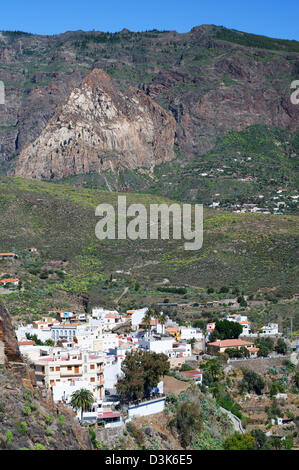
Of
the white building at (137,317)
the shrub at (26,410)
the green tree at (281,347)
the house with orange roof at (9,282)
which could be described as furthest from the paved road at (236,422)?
the house with orange roof at (9,282)

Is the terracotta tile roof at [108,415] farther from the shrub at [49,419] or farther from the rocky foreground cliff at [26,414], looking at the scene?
the shrub at [49,419]

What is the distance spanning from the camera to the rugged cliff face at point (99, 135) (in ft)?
597

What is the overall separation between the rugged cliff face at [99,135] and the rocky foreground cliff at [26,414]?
5744 inches

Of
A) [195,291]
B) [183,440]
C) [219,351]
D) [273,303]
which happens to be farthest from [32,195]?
[183,440]

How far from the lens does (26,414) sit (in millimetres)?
31391

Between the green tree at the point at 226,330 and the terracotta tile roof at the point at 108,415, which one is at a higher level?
the green tree at the point at 226,330

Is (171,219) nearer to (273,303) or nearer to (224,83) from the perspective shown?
(273,303)

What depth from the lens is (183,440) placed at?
43031 millimetres

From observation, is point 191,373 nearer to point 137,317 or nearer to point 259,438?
point 259,438

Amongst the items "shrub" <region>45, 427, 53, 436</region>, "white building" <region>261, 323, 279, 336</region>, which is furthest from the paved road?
"white building" <region>261, 323, 279, 336</region>

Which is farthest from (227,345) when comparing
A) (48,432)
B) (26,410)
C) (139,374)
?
(26,410)

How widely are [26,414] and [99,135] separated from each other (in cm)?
15552

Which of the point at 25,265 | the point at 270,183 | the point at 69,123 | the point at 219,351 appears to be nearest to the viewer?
the point at 219,351

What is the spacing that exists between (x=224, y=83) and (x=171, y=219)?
8011 cm
